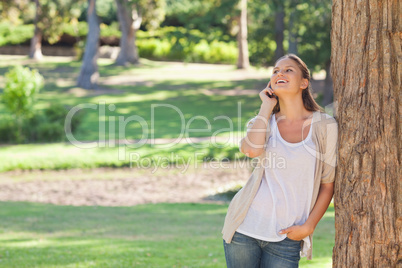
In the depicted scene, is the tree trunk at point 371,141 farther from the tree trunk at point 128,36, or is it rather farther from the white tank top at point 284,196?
the tree trunk at point 128,36

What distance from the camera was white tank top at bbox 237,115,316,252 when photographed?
9.30 feet

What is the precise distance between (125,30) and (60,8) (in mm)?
4672

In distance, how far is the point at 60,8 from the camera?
35031 mm

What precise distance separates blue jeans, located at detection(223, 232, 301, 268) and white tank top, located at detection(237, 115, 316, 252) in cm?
4

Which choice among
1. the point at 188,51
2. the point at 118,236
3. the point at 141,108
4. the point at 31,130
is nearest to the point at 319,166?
the point at 118,236

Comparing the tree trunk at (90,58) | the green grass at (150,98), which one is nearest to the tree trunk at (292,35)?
the green grass at (150,98)

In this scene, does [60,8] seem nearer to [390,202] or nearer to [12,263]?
[12,263]

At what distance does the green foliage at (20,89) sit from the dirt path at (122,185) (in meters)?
2.68

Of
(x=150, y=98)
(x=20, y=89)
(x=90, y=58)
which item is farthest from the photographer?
(x=90, y=58)

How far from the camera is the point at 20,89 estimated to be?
14.6m

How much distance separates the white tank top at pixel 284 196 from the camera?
9.30 ft

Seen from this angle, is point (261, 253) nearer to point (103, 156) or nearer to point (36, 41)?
point (103, 156)

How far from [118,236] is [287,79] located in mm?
4906

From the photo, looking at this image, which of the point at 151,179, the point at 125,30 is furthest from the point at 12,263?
the point at 125,30
